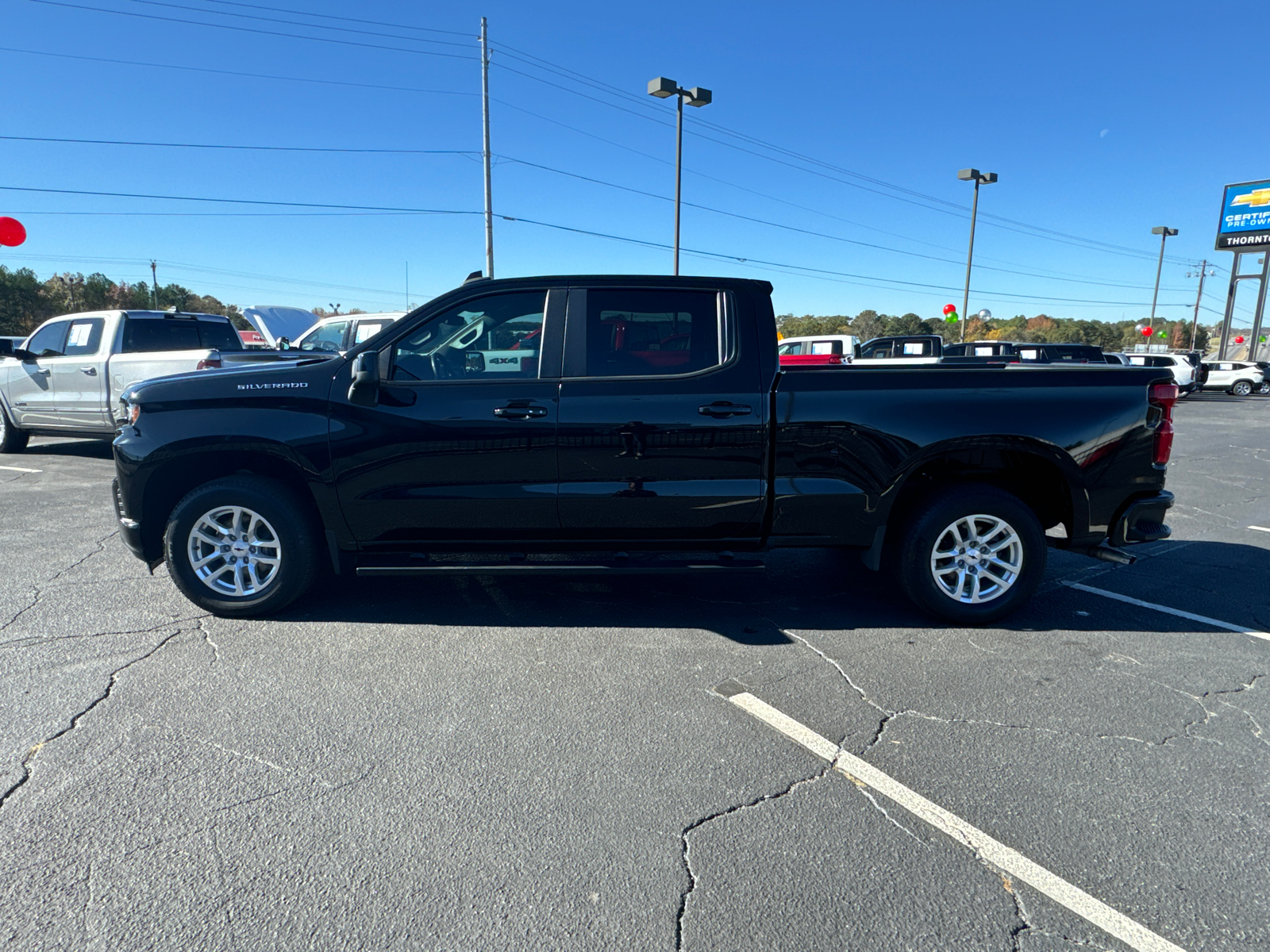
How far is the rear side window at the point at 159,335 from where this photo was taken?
9.77 meters

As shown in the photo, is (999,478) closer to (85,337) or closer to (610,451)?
(610,451)

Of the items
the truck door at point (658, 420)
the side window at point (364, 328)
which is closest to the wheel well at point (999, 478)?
the truck door at point (658, 420)

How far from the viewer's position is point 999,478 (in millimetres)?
4711

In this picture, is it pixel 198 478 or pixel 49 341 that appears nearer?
pixel 198 478

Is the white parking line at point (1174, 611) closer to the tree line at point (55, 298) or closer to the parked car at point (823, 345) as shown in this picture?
the parked car at point (823, 345)

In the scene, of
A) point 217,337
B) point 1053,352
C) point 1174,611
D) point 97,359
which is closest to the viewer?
point 1174,611

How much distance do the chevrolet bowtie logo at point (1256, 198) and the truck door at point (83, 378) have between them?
5909 cm

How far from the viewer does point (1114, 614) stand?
4.80 m

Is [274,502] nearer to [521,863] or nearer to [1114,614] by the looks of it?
[521,863]

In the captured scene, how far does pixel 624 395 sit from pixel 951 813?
2.53 metres

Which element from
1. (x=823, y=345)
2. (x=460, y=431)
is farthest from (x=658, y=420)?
(x=823, y=345)

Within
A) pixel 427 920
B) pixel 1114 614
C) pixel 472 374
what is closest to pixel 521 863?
pixel 427 920

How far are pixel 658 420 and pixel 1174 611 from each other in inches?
140

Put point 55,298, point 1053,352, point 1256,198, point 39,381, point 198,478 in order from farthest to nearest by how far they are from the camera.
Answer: point 55,298, point 1256,198, point 1053,352, point 39,381, point 198,478
